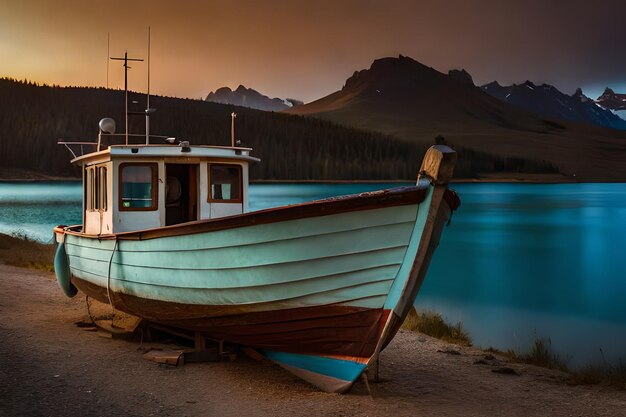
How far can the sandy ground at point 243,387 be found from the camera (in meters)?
6.87

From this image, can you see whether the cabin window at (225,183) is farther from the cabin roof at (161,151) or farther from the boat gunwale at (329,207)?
the boat gunwale at (329,207)

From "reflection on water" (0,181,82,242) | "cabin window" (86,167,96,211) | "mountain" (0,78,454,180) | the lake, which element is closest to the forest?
"mountain" (0,78,454,180)

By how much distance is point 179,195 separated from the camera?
10500 millimetres

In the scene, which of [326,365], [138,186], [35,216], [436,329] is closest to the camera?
[326,365]

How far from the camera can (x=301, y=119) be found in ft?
401

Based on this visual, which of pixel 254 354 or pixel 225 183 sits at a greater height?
pixel 225 183

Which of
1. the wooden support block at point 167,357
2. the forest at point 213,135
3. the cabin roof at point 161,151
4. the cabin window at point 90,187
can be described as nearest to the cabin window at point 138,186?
the cabin roof at point 161,151

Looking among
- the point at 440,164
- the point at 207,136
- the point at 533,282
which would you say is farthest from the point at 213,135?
the point at 440,164

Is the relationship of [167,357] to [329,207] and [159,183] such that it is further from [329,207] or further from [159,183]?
[329,207]

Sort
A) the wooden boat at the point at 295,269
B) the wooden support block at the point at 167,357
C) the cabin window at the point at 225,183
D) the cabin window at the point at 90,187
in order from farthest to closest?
the cabin window at the point at 90,187
the cabin window at the point at 225,183
the wooden support block at the point at 167,357
the wooden boat at the point at 295,269

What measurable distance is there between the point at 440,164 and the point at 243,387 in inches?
139

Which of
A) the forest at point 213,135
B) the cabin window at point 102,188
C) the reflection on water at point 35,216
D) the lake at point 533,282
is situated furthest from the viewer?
the forest at point 213,135

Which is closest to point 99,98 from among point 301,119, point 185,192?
point 301,119

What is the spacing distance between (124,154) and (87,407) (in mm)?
4105
